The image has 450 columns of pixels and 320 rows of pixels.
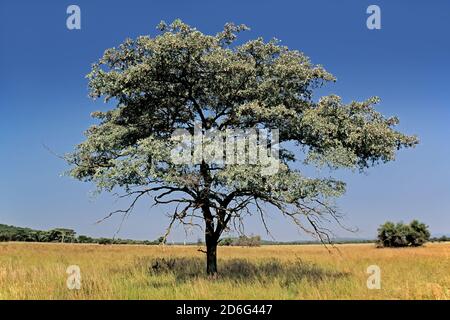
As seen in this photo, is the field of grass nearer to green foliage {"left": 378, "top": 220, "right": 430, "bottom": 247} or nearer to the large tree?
the large tree

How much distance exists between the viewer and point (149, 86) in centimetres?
1912

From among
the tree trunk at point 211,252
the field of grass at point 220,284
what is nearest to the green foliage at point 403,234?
the field of grass at point 220,284

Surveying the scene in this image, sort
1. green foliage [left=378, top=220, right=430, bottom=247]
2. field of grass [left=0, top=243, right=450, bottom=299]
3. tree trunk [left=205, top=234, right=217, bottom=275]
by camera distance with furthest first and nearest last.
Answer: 1. green foliage [left=378, top=220, right=430, bottom=247]
2. tree trunk [left=205, top=234, right=217, bottom=275]
3. field of grass [left=0, top=243, right=450, bottom=299]

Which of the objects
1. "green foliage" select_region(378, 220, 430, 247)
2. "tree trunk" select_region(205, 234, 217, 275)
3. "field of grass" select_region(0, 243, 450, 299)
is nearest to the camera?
"field of grass" select_region(0, 243, 450, 299)

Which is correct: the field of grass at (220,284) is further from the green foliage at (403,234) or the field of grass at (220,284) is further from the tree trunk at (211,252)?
the green foliage at (403,234)

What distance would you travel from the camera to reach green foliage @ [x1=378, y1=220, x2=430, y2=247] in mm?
70825

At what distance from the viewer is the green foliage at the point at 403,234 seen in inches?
2788

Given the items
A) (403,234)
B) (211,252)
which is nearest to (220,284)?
(211,252)

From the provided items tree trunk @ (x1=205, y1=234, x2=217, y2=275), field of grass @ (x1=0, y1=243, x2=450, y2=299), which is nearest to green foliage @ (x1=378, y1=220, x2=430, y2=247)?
field of grass @ (x1=0, y1=243, x2=450, y2=299)

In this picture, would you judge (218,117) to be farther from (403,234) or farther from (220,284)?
(403,234)
